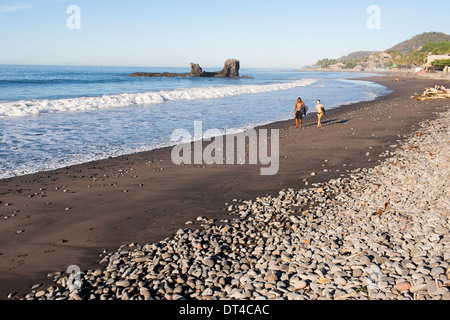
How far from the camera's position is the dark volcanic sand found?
671 centimetres

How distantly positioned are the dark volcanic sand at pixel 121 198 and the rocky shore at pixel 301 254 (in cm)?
51

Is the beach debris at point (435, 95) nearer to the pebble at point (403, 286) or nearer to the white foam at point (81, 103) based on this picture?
the white foam at point (81, 103)

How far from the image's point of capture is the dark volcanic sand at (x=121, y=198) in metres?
6.71

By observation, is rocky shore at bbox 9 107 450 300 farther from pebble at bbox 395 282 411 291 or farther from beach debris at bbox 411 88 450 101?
beach debris at bbox 411 88 450 101

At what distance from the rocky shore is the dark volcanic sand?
0.51 m

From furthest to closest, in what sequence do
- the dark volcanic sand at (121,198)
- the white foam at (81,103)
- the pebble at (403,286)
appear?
the white foam at (81,103) → the dark volcanic sand at (121,198) → the pebble at (403,286)

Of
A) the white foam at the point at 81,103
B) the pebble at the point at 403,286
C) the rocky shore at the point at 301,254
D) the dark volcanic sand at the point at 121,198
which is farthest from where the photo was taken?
the white foam at the point at 81,103

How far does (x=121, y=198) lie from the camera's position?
9.54m

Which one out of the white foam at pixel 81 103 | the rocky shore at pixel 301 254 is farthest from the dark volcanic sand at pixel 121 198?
the white foam at pixel 81 103

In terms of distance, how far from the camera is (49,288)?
219 inches

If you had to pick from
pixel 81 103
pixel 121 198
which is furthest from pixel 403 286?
pixel 81 103

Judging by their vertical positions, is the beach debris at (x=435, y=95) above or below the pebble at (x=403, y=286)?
above

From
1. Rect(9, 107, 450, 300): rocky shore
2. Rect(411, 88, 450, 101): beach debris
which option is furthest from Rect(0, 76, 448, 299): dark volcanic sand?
Rect(411, 88, 450, 101): beach debris
